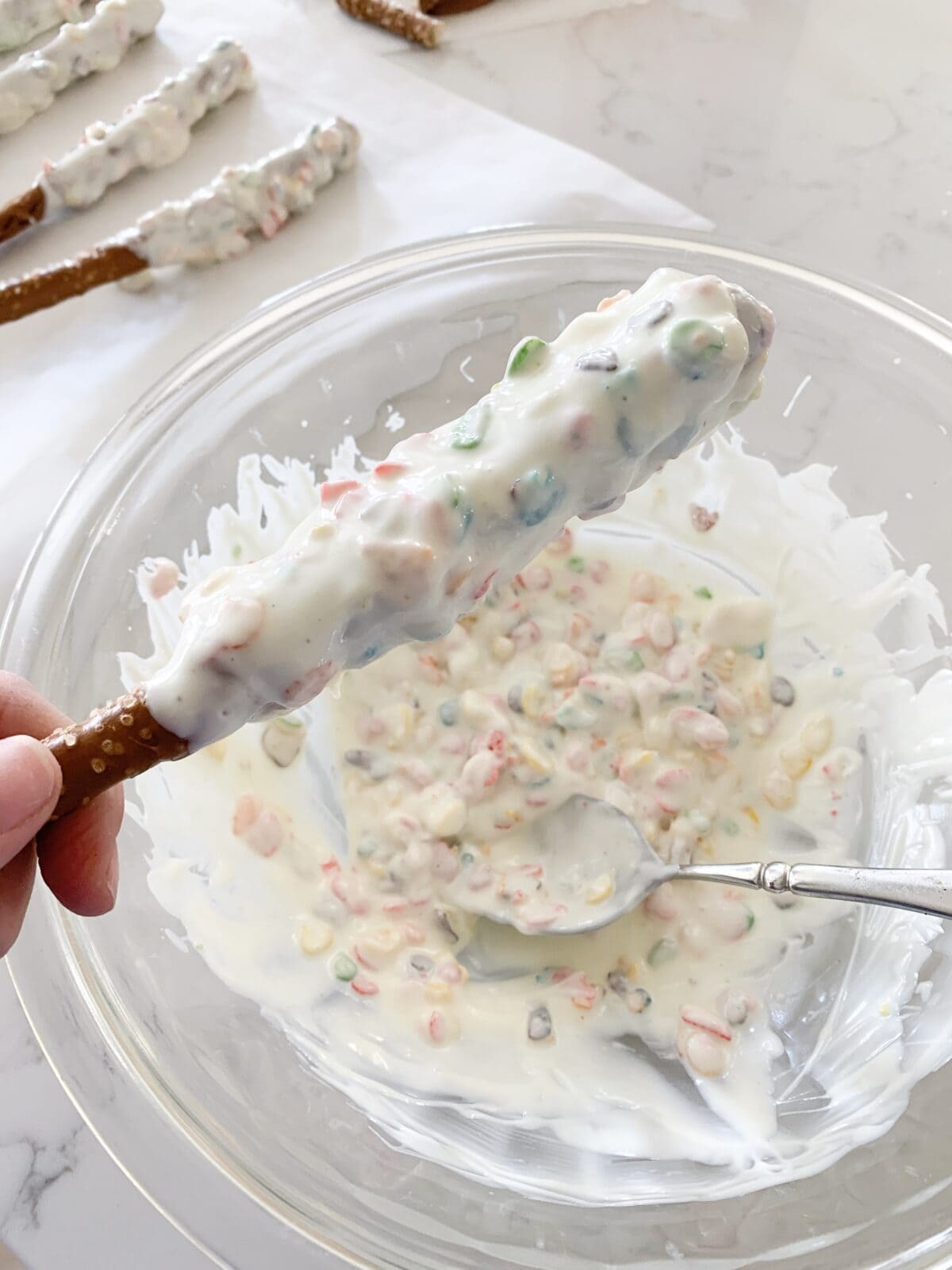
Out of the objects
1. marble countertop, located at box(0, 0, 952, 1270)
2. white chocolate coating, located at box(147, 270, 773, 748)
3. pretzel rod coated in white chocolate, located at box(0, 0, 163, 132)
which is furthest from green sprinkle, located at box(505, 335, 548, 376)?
pretzel rod coated in white chocolate, located at box(0, 0, 163, 132)

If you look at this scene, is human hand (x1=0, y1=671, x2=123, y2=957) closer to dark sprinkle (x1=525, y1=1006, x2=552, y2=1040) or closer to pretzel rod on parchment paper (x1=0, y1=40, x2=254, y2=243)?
dark sprinkle (x1=525, y1=1006, x2=552, y2=1040)

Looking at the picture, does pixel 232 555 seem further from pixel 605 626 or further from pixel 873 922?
pixel 873 922

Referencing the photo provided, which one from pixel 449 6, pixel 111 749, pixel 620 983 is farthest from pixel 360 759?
pixel 449 6

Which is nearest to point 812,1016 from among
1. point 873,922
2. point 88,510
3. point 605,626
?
point 873,922

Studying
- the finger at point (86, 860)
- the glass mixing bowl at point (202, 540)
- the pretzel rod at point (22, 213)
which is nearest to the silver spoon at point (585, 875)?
the glass mixing bowl at point (202, 540)

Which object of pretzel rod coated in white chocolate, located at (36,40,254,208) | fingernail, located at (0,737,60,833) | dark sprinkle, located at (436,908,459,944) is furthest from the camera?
pretzel rod coated in white chocolate, located at (36,40,254,208)

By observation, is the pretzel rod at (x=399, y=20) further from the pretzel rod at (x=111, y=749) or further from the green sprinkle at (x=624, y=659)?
the pretzel rod at (x=111, y=749)
